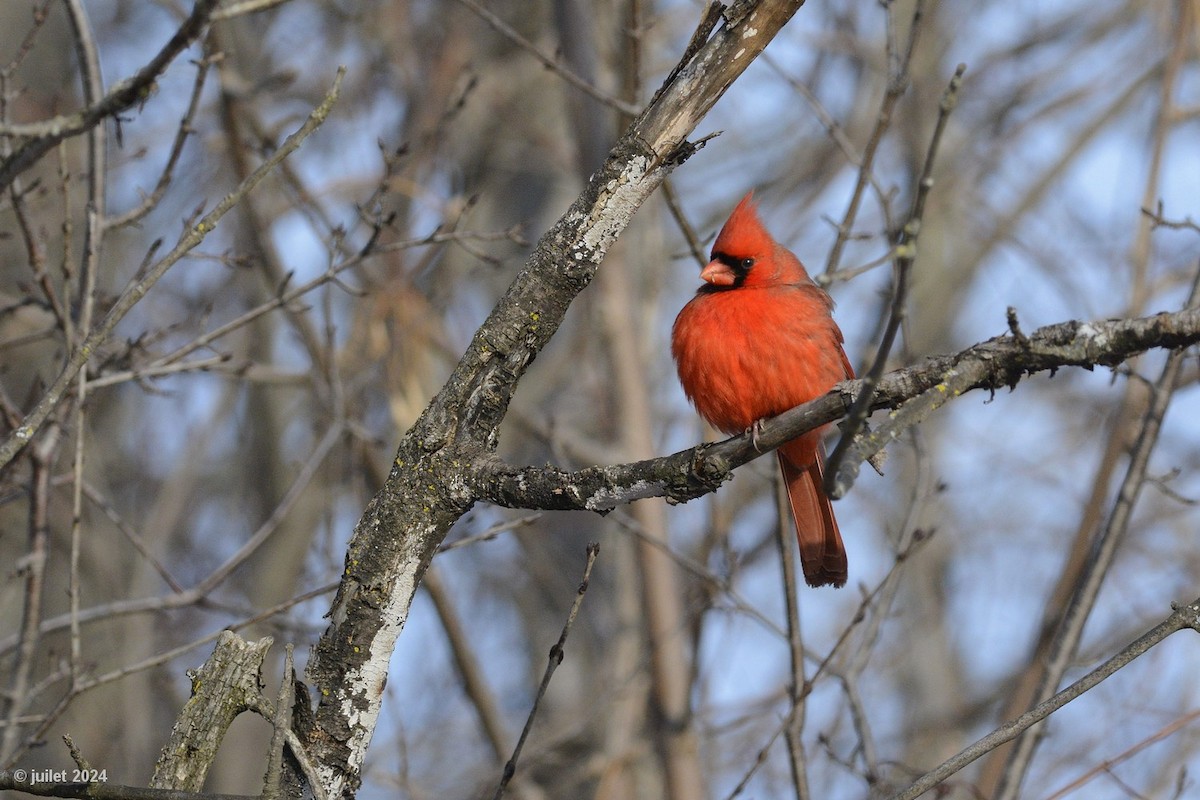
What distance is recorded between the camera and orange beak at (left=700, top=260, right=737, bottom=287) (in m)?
4.11

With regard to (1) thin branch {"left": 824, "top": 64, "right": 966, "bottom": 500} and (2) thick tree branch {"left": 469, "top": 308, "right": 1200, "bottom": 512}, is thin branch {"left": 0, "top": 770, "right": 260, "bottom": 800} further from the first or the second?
(1) thin branch {"left": 824, "top": 64, "right": 966, "bottom": 500}

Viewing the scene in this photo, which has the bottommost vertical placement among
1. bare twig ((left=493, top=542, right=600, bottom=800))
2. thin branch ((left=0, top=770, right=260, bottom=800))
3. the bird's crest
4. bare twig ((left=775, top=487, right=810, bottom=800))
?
thin branch ((left=0, top=770, right=260, bottom=800))

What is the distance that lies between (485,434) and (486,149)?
6.69 metres

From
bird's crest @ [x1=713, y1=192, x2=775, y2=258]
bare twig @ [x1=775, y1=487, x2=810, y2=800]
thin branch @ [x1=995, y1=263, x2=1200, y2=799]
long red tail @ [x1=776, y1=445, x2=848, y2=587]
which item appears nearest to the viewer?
bare twig @ [x1=775, y1=487, x2=810, y2=800]

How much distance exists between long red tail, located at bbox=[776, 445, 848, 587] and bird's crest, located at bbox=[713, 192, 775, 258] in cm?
74

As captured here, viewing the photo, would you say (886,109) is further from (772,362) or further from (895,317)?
(895,317)

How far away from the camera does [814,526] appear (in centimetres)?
395

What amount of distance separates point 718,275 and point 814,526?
93 cm

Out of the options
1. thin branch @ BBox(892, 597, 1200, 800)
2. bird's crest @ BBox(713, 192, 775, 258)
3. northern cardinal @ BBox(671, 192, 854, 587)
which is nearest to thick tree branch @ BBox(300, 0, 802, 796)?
thin branch @ BBox(892, 597, 1200, 800)

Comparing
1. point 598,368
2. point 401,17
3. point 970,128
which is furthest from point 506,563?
point 970,128

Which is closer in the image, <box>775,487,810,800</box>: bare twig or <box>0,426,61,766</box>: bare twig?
<box>0,426,61,766</box>: bare twig

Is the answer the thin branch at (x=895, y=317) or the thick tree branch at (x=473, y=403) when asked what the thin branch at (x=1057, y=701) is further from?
the thick tree branch at (x=473, y=403)

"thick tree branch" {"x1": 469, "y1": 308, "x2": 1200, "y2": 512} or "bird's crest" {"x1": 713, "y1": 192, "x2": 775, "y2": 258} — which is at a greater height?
"bird's crest" {"x1": 713, "y1": 192, "x2": 775, "y2": 258}

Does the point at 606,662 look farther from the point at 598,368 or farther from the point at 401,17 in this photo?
the point at 401,17
